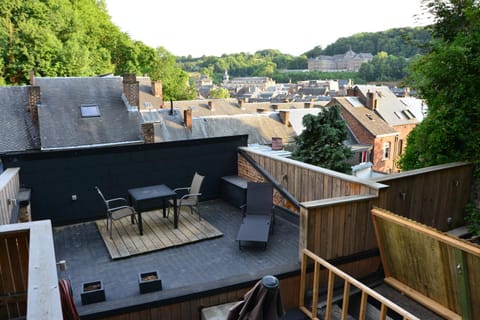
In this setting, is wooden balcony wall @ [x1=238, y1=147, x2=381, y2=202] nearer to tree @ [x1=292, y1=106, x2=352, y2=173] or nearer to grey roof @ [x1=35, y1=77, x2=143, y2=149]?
tree @ [x1=292, y1=106, x2=352, y2=173]

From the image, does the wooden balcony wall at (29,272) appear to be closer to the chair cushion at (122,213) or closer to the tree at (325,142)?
the chair cushion at (122,213)

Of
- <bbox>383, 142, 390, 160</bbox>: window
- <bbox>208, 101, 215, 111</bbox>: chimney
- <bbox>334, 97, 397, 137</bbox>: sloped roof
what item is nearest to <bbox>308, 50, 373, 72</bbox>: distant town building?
<bbox>208, 101, 215, 111</bbox>: chimney

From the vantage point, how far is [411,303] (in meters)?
4.48

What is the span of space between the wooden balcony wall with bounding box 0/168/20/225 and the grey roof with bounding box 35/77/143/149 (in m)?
7.64

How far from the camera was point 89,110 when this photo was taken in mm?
14000

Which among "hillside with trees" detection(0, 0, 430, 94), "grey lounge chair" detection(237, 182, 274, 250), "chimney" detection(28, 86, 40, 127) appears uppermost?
"hillside with trees" detection(0, 0, 430, 94)

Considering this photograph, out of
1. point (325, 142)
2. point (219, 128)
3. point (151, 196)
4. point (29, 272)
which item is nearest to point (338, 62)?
point (219, 128)

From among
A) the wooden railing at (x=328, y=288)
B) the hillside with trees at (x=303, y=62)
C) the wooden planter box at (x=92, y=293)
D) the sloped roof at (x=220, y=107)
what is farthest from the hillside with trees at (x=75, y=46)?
the hillside with trees at (x=303, y=62)

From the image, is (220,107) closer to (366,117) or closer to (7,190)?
(366,117)

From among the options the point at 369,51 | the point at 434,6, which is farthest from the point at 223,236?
the point at 369,51

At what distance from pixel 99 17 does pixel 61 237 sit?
3480 cm

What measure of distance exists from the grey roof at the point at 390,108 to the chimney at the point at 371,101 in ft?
1.26

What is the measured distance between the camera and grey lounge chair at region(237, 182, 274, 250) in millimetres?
5262

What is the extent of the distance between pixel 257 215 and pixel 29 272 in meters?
4.12
